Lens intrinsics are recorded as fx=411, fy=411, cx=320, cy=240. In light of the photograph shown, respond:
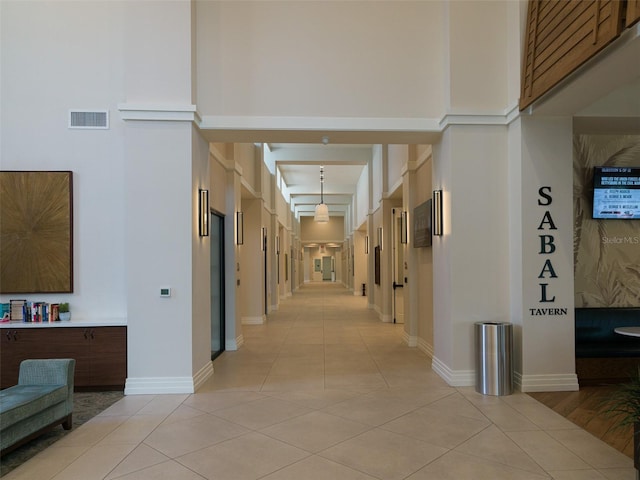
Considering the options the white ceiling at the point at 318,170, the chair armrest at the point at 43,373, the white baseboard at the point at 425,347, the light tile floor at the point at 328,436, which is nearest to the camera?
the light tile floor at the point at 328,436

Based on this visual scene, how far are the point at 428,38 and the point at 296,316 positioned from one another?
777cm

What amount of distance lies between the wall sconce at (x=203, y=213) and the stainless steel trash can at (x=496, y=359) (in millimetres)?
3472

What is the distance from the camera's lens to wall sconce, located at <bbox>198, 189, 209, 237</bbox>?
5062mm

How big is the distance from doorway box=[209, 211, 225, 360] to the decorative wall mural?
506 cm

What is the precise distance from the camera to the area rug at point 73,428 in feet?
10.2

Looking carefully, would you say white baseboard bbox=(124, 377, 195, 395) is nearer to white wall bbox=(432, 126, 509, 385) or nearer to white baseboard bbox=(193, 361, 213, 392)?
white baseboard bbox=(193, 361, 213, 392)

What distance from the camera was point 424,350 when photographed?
6.55m

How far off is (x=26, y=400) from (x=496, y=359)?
4.39m

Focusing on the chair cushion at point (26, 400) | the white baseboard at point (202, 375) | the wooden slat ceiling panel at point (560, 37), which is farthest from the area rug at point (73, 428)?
the wooden slat ceiling panel at point (560, 37)

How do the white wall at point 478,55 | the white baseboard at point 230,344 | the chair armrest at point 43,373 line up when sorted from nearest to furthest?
the chair armrest at point 43,373, the white wall at point 478,55, the white baseboard at point 230,344

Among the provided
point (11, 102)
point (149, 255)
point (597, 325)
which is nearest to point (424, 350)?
point (597, 325)

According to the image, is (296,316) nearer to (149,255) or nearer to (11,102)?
(149,255)

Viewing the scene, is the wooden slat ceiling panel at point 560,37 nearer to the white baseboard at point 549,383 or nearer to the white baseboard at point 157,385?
the white baseboard at point 549,383

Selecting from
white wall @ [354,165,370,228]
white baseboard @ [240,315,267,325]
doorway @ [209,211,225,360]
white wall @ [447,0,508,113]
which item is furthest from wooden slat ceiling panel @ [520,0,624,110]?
white wall @ [354,165,370,228]
